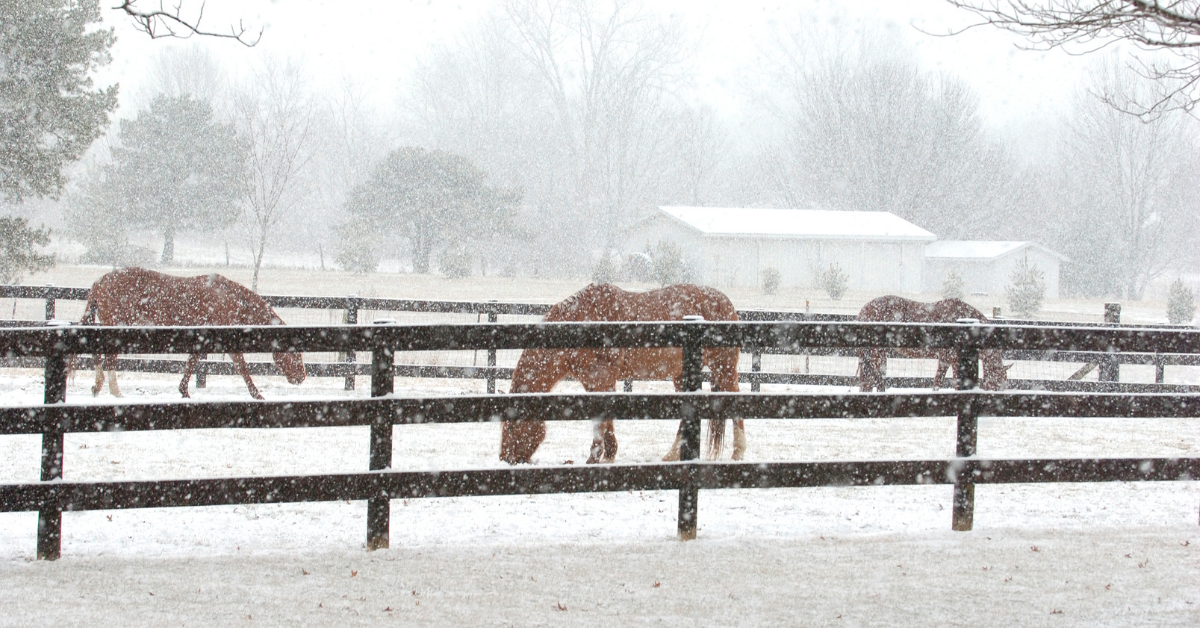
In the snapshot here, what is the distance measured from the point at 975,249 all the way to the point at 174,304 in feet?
127

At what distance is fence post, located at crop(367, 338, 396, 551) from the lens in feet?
14.2

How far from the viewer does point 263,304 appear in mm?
10047

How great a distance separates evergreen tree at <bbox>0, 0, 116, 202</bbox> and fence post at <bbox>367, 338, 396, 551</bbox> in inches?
638

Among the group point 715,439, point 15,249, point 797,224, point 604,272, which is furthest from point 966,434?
point 797,224

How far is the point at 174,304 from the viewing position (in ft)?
33.1

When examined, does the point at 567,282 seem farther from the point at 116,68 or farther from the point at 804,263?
the point at 116,68

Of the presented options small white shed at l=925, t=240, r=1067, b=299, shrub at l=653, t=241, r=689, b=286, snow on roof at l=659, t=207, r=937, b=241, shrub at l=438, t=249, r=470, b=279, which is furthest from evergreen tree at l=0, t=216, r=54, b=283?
small white shed at l=925, t=240, r=1067, b=299

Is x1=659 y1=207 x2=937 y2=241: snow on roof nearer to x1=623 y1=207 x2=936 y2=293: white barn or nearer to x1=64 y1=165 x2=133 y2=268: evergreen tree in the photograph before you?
x1=623 y1=207 x2=936 y2=293: white barn

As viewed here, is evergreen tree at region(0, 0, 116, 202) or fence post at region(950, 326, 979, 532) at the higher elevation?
evergreen tree at region(0, 0, 116, 202)

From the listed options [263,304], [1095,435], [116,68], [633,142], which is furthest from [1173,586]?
[116,68]

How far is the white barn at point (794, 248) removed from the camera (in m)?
36.3

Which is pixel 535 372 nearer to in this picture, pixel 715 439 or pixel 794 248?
pixel 715 439

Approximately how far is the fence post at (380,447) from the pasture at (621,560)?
0.39ft

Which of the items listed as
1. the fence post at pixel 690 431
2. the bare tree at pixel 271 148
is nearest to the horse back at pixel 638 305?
the fence post at pixel 690 431
